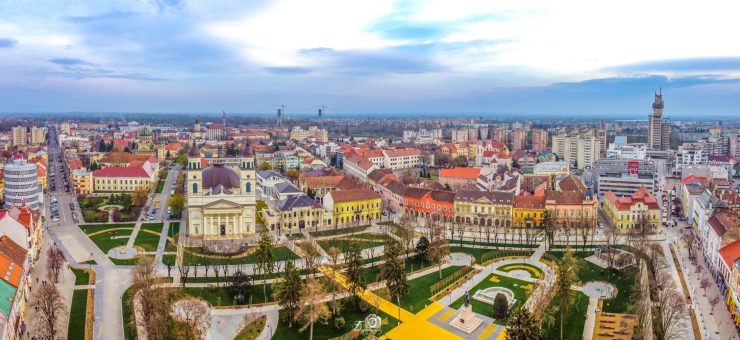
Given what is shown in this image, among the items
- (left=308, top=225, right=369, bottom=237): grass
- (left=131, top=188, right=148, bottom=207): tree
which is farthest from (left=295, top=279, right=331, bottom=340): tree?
(left=131, top=188, right=148, bottom=207): tree

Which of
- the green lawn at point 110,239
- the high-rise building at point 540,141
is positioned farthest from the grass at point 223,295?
the high-rise building at point 540,141

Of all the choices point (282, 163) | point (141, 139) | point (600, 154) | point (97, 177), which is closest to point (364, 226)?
→ point (97, 177)

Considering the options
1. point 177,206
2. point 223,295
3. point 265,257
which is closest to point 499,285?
point 265,257

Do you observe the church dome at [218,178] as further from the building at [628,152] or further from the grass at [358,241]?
the building at [628,152]

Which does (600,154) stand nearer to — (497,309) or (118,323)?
(497,309)

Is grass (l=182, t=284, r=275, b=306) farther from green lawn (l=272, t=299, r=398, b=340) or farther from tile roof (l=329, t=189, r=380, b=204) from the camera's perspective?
tile roof (l=329, t=189, r=380, b=204)

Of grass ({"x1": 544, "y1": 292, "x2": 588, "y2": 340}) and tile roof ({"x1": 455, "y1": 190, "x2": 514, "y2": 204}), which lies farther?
tile roof ({"x1": 455, "y1": 190, "x2": 514, "y2": 204})
